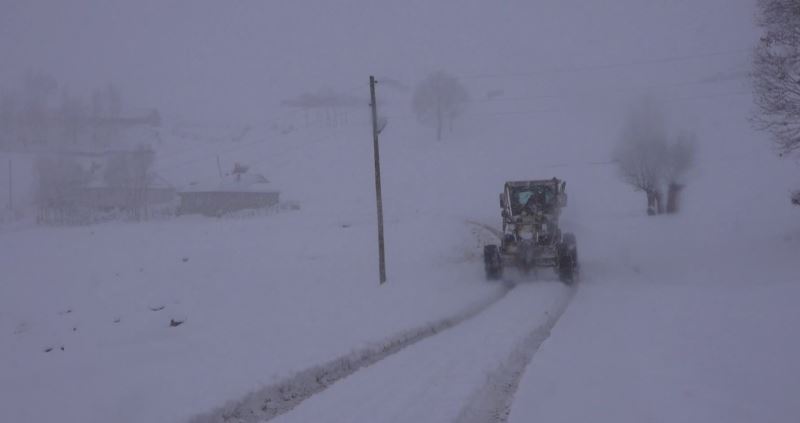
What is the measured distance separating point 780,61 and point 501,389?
51.9 ft

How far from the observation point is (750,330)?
8859mm

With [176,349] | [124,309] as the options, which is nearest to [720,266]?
[176,349]

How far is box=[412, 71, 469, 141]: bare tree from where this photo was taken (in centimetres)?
8062

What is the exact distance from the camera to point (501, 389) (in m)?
7.27

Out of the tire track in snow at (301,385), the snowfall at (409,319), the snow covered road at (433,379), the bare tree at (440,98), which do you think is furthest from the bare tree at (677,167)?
the bare tree at (440,98)

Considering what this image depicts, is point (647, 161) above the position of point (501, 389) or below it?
above

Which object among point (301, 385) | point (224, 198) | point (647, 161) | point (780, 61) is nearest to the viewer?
point (301, 385)

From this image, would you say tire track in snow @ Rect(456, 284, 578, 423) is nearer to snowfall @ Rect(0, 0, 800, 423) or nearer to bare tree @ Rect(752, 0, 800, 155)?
snowfall @ Rect(0, 0, 800, 423)

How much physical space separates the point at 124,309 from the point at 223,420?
1181cm

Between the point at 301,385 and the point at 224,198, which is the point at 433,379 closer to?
the point at 301,385

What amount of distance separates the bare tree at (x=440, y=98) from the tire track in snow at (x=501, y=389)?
71.0m

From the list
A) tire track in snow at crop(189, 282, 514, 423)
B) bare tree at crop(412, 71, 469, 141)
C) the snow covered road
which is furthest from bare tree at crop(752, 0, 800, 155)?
bare tree at crop(412, 71, 469, 141)

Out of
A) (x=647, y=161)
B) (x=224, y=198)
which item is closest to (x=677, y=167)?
(x=647, y=161)

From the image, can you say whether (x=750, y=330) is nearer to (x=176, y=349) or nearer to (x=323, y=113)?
(x=176, y=349)
